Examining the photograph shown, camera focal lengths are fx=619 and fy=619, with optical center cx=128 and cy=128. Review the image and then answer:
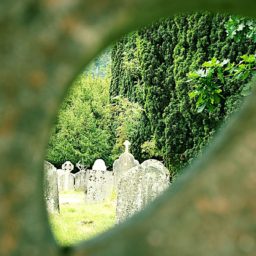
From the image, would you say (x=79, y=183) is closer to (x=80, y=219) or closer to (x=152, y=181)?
(x=80, y=219)

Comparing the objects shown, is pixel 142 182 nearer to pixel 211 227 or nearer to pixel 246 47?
pixel 246 47

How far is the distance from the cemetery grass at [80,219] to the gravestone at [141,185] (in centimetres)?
62

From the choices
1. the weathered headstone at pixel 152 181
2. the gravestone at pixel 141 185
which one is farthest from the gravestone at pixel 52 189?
the weathered headstone at pixel 152 181

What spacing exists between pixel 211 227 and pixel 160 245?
0.09m

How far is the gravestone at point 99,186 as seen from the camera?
46.8 ft

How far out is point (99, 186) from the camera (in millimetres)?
14391

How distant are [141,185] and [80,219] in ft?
11.1

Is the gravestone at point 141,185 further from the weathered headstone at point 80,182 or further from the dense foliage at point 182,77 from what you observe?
the weathered headstone at point 80,182

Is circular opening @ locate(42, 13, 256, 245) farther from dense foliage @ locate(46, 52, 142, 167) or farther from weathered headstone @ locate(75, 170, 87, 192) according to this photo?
dense foliage @ locate(46, 52, 142, 167)

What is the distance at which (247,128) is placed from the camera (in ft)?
3.49

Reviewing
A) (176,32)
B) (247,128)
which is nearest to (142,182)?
(176,32)

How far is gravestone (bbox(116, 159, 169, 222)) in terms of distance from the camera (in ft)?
30.3

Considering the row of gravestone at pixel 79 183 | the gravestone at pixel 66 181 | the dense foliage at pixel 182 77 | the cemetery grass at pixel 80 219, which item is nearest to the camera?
the cemetery grass at pixel 80 219

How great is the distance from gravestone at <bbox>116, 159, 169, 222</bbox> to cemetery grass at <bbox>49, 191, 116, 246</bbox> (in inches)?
24.5
